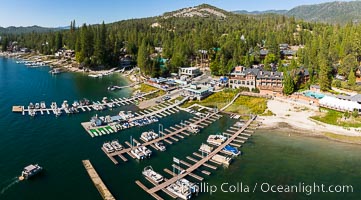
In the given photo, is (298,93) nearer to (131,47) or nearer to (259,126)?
(259,126)

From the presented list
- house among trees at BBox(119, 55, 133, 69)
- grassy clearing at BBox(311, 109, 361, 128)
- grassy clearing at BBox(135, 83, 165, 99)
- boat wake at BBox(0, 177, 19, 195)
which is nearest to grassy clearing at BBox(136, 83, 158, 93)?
grassy clearing at BBox(135, 83, 165, 99)

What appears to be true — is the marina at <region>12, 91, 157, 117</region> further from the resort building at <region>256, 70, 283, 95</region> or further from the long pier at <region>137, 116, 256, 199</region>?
the long pier at <region>137, 116, 256, 199</region>

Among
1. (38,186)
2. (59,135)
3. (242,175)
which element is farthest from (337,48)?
(38,186)

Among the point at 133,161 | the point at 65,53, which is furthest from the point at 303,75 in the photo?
the point at 65,53

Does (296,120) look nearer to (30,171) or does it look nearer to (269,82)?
(269,82)

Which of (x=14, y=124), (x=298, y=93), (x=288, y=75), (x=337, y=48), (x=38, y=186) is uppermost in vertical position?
(x=337, y=48)

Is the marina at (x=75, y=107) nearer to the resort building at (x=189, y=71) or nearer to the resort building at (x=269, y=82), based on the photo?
the resort building at (x=189, y=71)
